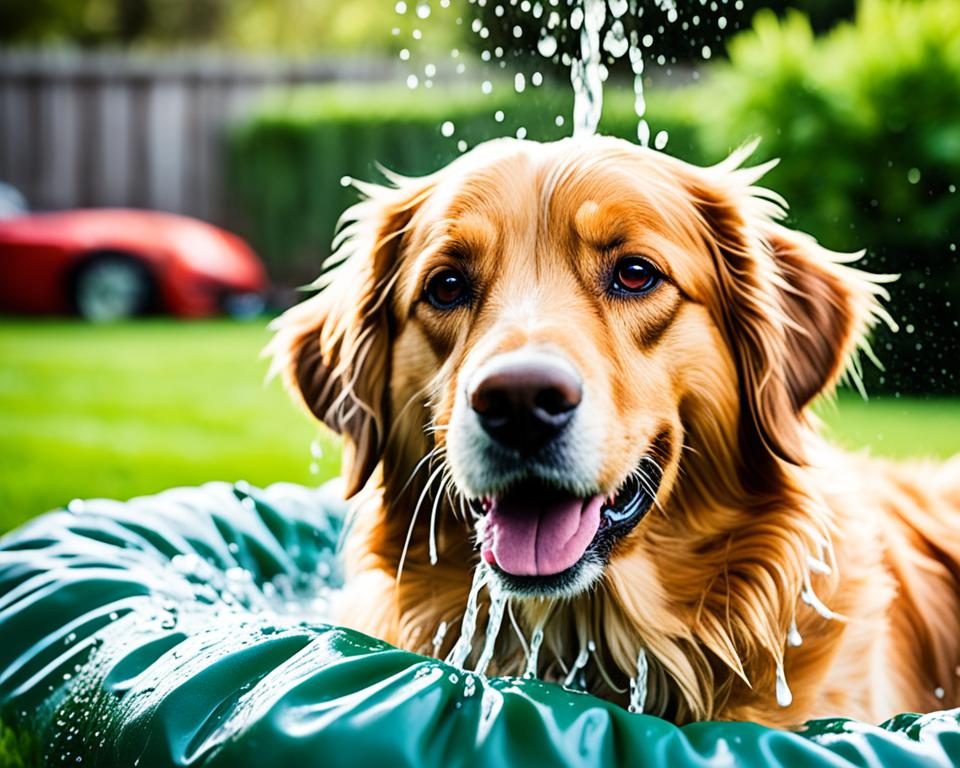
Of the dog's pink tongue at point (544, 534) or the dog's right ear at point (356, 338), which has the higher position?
the dog's right ear at point (356, 338)

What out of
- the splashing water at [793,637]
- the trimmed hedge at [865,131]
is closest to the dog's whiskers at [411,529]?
the splashing water at [793,637]

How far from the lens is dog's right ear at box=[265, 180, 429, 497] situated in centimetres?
335

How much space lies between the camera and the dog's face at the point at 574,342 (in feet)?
8.79

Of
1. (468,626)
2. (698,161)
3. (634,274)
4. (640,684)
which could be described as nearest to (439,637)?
(468,626)

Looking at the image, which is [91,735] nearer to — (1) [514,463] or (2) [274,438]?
(1) [514,463]

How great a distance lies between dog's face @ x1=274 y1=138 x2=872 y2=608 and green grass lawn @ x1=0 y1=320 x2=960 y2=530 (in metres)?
0.44

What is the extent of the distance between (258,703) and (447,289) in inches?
46.3

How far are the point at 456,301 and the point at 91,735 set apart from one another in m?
1.37

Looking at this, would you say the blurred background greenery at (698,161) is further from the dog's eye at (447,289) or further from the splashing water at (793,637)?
the dog's eye at (447,289)

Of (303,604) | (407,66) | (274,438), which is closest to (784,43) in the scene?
(274,438)

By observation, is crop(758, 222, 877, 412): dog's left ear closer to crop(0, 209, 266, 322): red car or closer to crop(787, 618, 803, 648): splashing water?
crop(787, 618, 803, 648): splashing water

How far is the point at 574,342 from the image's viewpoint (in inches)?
107

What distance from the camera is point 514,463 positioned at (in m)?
2.67

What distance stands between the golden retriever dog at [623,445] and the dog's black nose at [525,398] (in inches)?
0.6
